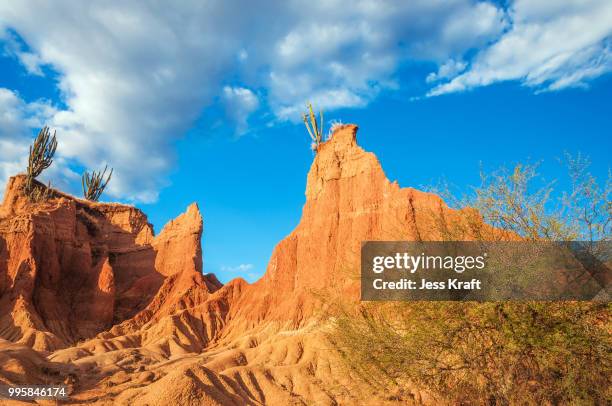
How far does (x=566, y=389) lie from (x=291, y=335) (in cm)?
4261

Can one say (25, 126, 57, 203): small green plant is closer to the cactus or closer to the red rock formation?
the cactus

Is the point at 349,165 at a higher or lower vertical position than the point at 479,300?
higher

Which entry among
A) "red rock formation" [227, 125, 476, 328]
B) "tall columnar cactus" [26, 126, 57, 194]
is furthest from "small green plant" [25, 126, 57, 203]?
"red rock formation" [227, 125, 476, 328]

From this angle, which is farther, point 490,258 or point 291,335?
point 291,335

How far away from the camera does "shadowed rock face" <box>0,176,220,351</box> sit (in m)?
66.8

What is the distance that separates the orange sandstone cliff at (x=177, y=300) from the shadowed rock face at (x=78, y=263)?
19cm

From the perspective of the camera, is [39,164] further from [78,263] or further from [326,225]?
[326,225]

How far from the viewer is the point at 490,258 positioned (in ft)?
47.8

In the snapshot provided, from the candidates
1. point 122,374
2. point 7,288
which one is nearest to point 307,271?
point 122,374

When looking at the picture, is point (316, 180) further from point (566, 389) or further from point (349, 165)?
point (566, 389)

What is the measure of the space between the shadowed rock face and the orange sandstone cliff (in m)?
0.19

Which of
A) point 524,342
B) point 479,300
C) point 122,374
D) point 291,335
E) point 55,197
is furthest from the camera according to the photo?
point 55,197

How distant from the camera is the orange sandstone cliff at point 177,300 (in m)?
42.3

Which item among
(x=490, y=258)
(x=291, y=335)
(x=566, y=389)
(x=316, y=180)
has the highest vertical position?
(x=316, y=180)
